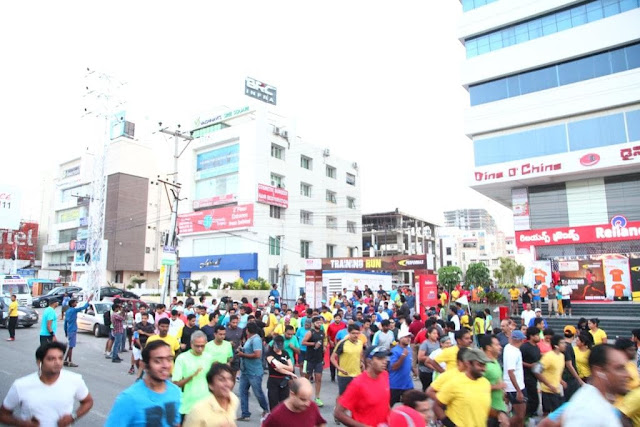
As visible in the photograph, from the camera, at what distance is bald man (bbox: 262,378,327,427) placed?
3809 mm

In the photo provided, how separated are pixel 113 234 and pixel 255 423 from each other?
5615 cm

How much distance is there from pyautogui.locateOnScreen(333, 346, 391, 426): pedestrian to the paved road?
3.58 meters

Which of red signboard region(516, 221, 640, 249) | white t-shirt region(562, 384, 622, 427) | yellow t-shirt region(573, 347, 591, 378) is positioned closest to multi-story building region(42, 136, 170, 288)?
red signboard region(516, 221, 640, 249)

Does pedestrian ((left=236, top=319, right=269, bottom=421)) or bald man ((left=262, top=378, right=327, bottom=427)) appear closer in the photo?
bald man ((left=262, top=378, right=327, bottom=427))

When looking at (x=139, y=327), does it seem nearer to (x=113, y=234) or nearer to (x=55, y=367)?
(x=55, y=367)

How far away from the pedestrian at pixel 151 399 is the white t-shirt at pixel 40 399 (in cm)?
85

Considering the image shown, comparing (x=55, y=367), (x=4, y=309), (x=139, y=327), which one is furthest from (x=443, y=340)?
(x=4, y=309)

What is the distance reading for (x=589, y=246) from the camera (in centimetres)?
2803

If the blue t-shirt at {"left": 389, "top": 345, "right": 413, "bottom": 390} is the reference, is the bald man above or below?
above

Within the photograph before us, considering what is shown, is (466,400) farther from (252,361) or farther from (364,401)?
(252,361)

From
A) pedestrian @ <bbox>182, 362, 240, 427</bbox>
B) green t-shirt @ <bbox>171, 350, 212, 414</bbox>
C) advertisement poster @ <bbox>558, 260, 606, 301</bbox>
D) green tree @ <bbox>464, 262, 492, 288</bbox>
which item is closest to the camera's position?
pedestrian @ <bbox>182, 362, 240, 427</bbox>

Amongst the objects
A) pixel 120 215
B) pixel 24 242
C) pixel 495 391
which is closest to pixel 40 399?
pixel 495 391

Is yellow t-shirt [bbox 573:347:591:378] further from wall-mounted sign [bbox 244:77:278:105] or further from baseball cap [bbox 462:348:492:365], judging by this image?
wall-mounted sign [bbox 244:77:278:105]

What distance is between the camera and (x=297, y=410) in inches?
152
